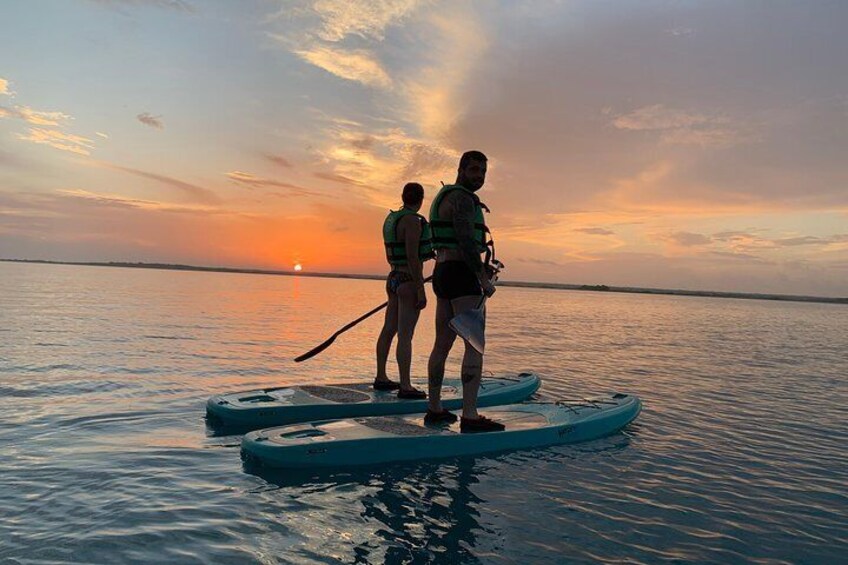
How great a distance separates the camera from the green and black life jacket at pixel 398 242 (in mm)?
8445

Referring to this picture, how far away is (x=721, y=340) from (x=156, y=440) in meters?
28.9

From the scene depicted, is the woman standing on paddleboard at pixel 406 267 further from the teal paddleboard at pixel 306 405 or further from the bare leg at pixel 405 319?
the teal paddleboard at pixel 306 405

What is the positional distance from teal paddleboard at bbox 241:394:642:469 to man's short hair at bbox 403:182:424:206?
334 centimetres

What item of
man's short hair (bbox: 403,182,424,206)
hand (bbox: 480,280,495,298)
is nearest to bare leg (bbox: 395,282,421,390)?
man's short hair (bbox: 403,182,424,206)

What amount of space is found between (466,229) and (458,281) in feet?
2.20

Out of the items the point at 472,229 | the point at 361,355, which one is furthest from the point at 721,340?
the point at 472,229

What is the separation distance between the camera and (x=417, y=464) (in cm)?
626

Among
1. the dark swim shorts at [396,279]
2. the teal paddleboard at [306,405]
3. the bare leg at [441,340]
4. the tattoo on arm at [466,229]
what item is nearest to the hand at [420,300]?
the dark swim shorts at [396,279]

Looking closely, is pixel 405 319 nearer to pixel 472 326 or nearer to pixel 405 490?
pixel 472 326

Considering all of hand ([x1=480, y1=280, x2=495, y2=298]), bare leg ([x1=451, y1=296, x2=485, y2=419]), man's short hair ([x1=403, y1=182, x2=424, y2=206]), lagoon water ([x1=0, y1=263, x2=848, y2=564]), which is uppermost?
man's short hair ([x1=403, y1=182, x2=424, y2=206])

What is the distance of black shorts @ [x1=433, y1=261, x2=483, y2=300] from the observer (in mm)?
6551

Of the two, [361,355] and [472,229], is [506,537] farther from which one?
[361,355]

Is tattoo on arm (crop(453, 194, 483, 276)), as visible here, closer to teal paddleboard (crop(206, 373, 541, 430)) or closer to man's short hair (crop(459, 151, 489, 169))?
man's short hair (crop(459, 151, 489, 169))

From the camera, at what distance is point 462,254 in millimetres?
6480
